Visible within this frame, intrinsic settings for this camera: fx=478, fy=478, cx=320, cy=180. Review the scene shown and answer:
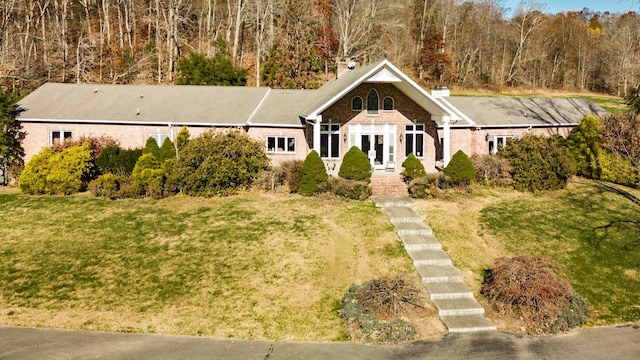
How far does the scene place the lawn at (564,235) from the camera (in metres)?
16.5

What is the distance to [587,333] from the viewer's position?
13.9m

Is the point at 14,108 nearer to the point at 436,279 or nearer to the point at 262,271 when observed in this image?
the point at 262,271

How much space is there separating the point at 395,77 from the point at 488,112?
392 inches

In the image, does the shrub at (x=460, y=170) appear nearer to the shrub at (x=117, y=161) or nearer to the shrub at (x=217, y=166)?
the shrub at (x=217, y=166)

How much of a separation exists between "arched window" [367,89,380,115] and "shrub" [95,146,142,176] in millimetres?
13643

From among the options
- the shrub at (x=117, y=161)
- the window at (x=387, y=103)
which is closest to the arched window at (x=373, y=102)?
the window at (x=387, y=103)

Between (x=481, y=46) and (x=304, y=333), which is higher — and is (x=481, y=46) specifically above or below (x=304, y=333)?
above

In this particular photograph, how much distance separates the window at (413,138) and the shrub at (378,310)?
15440 millimetres

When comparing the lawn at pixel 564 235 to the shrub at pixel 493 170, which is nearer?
the lawn at pixel 564 235

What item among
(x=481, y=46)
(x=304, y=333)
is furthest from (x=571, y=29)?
(x=304, y=333)

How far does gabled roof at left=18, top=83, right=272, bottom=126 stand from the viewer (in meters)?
30.2

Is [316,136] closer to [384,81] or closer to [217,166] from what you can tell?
[384,81]

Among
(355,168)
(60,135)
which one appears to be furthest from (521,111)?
(60,135)

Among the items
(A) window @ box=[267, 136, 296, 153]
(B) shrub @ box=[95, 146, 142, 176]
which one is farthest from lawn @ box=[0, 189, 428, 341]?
(A) window @ box=[267, 136, 296, 153]
